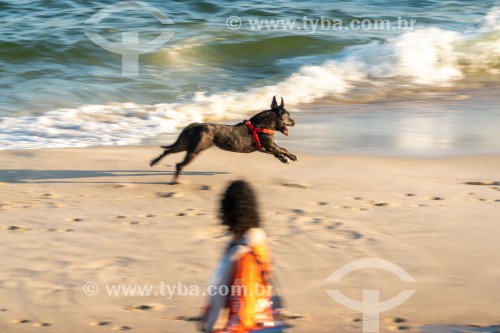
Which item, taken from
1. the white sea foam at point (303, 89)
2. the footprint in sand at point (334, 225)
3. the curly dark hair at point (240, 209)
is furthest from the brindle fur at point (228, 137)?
the curly dark hair at point (240, 209)

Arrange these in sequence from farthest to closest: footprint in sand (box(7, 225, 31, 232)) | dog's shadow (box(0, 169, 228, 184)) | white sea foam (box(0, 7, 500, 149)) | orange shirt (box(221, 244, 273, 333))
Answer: white sea foam (box(0, 7, 500, 149)) → dog's shadow (box(0, 169, 228, 184)) → footprint in sand (box(7, 225, 31, 232)) → orange shirt (box(221, 244, 273, 333))

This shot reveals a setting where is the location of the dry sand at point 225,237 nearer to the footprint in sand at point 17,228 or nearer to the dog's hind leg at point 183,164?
the footprint in sand at point 17,228

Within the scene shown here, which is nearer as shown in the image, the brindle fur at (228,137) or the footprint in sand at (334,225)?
the footprint in sand at (334,225)

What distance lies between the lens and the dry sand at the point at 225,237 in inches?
213

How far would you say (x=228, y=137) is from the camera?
8.41 m

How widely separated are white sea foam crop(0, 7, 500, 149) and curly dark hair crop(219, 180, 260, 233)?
673 centimetres

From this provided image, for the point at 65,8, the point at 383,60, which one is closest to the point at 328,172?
the point at 383,60

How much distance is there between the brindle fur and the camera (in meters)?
8.34

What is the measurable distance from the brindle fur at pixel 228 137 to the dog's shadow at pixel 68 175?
0.31 m

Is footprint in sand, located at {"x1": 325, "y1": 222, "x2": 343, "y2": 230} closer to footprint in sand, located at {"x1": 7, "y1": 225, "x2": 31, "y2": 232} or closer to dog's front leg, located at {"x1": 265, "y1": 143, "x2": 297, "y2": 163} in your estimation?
dog's front leg, located at {"x1": 265, "y1": 143, "x2": 297, "y2": 163}

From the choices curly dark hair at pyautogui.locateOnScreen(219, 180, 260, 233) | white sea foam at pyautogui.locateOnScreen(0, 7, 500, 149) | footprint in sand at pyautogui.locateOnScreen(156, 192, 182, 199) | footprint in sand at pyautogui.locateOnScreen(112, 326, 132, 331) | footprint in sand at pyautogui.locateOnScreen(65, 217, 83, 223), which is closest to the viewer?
curly dark hair at pyautogui.locateOnScreen(219, 180, 260, 233)

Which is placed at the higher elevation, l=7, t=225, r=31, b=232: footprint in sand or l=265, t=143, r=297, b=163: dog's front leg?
l=265, t=143, r=297, b=163: dog's front leg

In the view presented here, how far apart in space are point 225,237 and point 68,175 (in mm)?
2538

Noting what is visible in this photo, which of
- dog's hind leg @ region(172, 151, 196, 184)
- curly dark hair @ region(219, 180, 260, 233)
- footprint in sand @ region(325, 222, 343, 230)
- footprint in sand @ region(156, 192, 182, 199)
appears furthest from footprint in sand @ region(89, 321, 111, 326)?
dog's hind leg @ region(172, 151, 196, 184)
